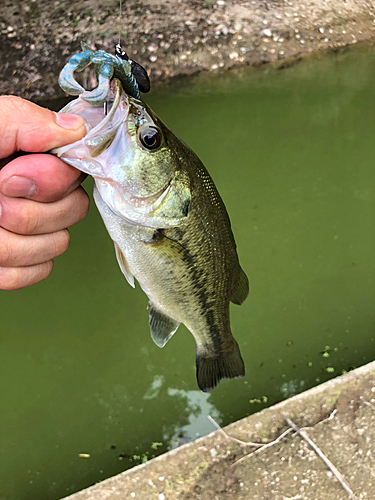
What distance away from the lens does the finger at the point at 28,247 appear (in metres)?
1.48

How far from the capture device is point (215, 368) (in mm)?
1932

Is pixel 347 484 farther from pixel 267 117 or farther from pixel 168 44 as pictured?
pixel 168 44

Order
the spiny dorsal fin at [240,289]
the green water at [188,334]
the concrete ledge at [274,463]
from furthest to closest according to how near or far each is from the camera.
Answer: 1. the green water at [188,334]
2. the concrete ledge at [274,463]
3. the spiny dorsal fin at [240,289]

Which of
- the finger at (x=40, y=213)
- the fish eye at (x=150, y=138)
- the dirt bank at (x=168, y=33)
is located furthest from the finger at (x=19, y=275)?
the dirt bank at (x=168, y=33)

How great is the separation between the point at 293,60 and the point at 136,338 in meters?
5.37

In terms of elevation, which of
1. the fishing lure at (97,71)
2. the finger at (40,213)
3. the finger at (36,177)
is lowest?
the finger at (40,213)

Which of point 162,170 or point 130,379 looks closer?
point 162,170

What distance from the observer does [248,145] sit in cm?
523

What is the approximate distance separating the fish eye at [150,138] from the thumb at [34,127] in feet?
0.54

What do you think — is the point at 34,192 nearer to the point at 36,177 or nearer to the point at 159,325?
the point at 36,177

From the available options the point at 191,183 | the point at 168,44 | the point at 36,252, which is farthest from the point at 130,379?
the point at 168,44

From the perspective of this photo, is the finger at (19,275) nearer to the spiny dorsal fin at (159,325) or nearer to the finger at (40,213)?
the finger at (40,213)

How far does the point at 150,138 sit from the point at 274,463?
6.80 ft

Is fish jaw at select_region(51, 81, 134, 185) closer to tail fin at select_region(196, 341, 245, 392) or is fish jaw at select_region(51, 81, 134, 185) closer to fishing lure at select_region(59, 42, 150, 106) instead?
fishing lure at select_region(59, 42, 150, 106)
